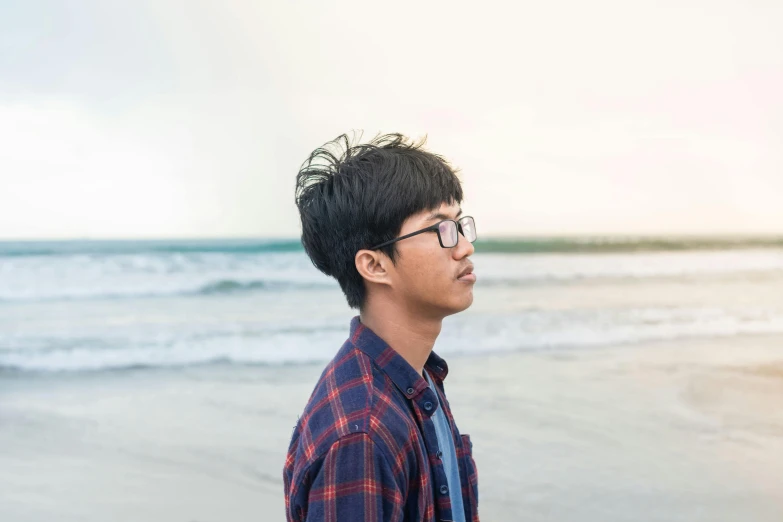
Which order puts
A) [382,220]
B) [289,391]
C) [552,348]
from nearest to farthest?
[382,220] → [289,391] → [552,348]

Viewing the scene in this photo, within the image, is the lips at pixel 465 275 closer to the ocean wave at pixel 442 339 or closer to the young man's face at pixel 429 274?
the young man's face at pixel 429 274

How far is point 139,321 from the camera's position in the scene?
159 inches

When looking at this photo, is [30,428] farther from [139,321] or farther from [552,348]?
[552,348]

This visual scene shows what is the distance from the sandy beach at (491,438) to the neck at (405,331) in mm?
1436

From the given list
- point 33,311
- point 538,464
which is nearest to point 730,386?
point 538,464

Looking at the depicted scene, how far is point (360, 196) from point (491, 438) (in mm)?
1909

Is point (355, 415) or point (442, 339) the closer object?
point (355, 415)

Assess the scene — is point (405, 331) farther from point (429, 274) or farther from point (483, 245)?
point (483, 245)

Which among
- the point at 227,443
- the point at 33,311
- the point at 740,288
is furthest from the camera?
the point at 740,288

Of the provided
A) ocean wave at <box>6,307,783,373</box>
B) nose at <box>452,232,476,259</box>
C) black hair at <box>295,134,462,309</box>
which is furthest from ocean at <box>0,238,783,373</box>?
nose at <box>452,232,476,259</box>

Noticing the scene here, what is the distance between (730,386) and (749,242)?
2.62 metres

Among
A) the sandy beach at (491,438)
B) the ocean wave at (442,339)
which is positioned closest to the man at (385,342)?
the sandy beach at (491,438)

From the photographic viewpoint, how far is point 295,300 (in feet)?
15.4

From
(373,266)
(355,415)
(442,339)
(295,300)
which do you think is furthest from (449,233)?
(295,300)
